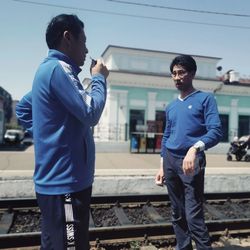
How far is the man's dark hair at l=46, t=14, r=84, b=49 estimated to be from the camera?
7.69ft

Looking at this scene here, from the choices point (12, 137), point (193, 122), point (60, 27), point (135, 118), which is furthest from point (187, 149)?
point (12, 137)

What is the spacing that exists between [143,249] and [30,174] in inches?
153

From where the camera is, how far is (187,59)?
146 inches

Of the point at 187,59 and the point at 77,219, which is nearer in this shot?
the point at 77,219

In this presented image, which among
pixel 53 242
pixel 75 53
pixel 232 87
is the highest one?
pixel 232 87

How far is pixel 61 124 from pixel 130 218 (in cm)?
371

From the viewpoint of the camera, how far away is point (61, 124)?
2.23 m

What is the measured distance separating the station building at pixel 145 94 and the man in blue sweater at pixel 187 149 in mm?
27379

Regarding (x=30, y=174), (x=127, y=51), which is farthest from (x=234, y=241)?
(x=127, y=51)

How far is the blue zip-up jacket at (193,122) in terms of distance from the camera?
3.45 meters

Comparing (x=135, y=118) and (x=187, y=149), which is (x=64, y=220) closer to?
(x=187, y=149)

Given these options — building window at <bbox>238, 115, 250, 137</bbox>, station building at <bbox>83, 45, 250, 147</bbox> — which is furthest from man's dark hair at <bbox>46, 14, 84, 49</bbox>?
building window at <bbox>238, 115, 250, 137</bbox>

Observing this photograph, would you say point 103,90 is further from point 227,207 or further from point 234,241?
point 227,207

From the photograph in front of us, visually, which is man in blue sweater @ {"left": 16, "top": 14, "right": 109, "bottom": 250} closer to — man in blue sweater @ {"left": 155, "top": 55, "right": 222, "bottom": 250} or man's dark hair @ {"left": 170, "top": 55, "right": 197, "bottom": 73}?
man in blue sweater @ {"left": 155, "top": 55, "right": 222, "bottom": 250}
